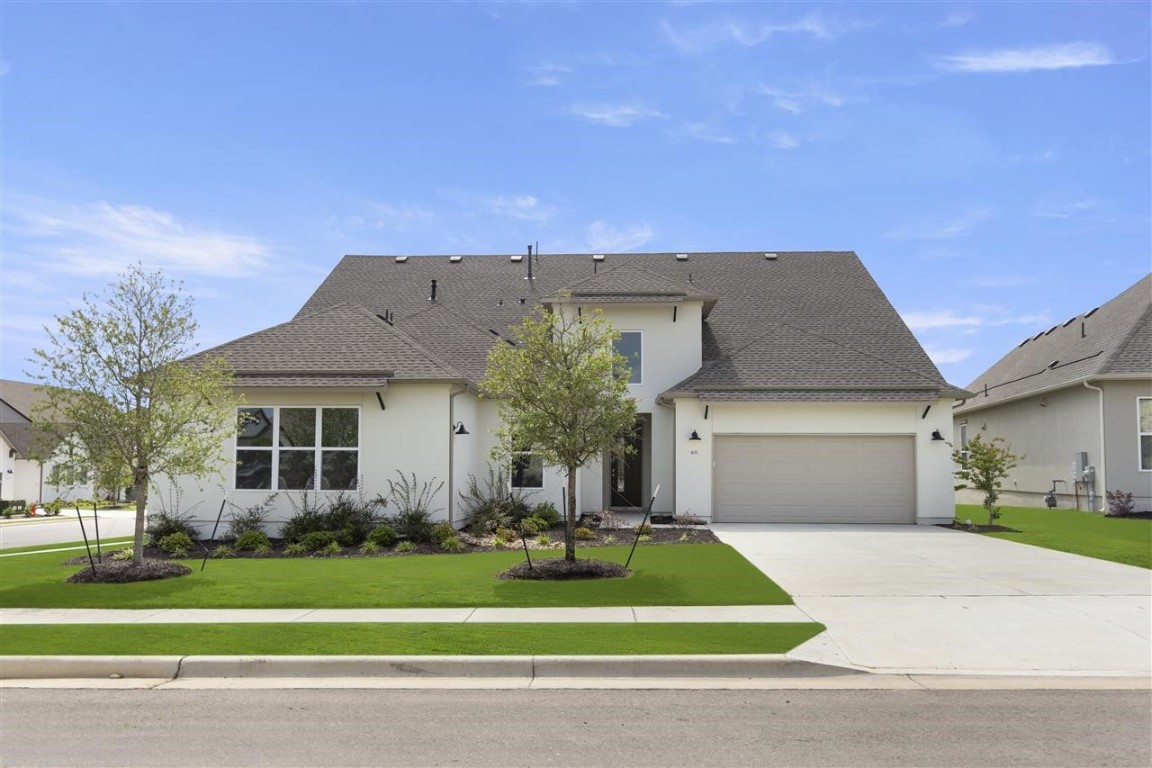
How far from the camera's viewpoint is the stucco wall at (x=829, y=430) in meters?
20.6

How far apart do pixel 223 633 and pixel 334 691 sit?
2.40 metres

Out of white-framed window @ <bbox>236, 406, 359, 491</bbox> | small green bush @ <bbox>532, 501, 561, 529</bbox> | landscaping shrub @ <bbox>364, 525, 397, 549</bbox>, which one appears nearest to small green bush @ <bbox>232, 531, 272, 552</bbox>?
white-framed window @ <bbox>236, 406, 359, 491</bbox>

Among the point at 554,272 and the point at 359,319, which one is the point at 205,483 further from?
the point at 554,272

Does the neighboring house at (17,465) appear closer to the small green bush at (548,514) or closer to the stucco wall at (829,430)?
the small green bush at (548,514)

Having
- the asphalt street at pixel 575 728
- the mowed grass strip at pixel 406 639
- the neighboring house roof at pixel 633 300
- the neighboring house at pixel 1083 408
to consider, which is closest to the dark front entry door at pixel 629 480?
the neighboring house roof at pixel 633 300

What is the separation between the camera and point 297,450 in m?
17.8

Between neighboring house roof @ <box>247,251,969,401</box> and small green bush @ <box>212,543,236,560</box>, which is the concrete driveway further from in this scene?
small green bush @ <box>212,543,236,560</box>

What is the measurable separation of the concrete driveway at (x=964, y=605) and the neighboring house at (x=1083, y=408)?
29.7ft

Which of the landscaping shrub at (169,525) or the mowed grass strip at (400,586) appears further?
the landscaping shrub at (169,525)

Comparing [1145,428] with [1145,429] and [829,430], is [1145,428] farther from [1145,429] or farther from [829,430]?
[829,430]

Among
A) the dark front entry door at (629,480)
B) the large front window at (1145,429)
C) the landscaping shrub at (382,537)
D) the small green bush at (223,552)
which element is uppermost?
the large front window at (1145,429)

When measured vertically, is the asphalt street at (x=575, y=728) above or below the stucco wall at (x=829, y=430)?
below

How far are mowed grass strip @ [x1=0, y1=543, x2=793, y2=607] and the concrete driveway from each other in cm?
105

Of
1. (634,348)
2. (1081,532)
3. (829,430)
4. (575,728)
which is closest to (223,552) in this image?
(634,348)
